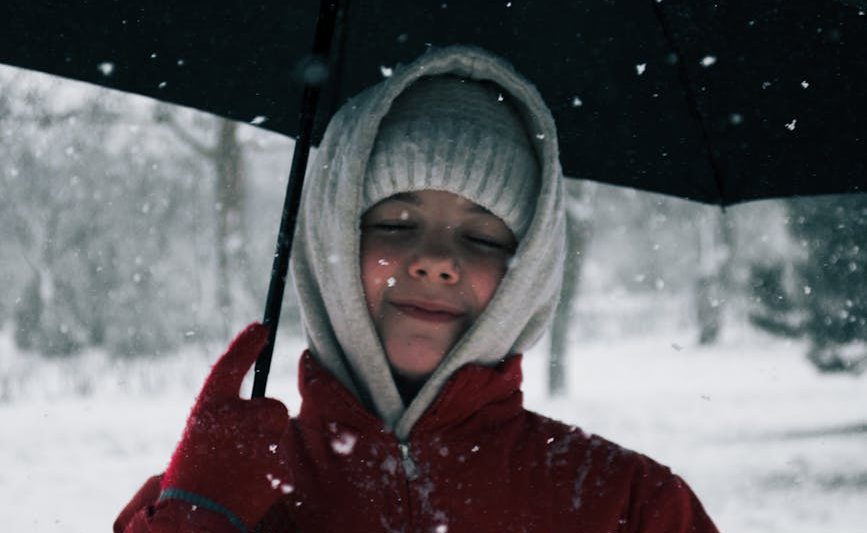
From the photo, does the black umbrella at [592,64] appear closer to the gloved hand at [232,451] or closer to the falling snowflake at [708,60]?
the falling snowflake at [708,60]

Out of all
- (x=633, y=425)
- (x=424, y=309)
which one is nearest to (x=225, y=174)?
(x=633, y=425)

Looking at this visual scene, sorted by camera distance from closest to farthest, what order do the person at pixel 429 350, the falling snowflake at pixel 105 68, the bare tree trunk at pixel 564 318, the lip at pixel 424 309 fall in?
the person at pixel 429 350 → the lip at pixel 424 309 → the falling snowflake at pixel 105 68 → the bare tree trunk at pixel 564 318

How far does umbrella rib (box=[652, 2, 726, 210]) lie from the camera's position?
231 centimetres

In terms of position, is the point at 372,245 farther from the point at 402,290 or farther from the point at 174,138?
the point at 174,138

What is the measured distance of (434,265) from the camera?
1827 millimetres

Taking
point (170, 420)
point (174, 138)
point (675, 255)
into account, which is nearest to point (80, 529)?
point (170, 420)

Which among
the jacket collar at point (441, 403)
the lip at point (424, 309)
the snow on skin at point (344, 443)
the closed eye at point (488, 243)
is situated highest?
the closed eye at point (488, 243)

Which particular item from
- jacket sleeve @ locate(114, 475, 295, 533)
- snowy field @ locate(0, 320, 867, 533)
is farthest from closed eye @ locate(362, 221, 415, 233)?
snowy field @ locate(0, 320, 867, 533)

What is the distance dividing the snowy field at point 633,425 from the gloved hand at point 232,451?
3645mm

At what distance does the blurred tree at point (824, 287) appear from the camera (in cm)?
1433

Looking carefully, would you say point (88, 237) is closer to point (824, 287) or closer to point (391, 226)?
point (824, 287)

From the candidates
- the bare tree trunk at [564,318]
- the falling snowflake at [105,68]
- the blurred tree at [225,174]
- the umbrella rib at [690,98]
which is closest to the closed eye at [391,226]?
the falling snowflake at [105,68]

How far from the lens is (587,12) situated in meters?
2.32

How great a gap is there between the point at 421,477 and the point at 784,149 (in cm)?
133
